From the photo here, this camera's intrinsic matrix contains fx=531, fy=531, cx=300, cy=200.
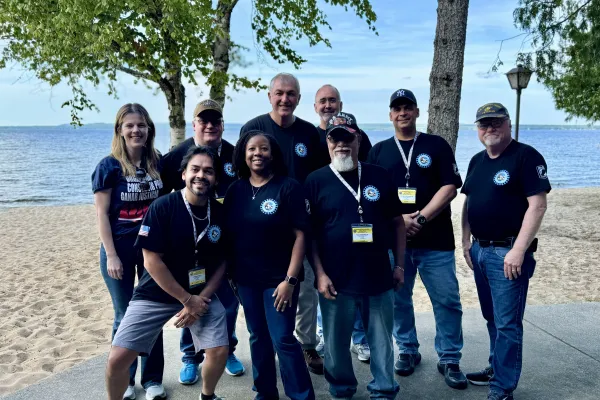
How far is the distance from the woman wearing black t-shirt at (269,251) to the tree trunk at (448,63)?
3.63m

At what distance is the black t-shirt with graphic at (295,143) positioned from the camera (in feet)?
13.3

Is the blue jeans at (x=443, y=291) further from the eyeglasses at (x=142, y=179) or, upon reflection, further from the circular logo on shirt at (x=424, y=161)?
the eyeglasses at (x=142, y=179)

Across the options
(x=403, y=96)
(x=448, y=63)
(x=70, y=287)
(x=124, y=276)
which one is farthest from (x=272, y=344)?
(x=70, y=287)

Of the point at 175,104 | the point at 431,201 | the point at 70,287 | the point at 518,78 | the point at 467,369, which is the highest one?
the point at 518,78

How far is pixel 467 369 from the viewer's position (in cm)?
418

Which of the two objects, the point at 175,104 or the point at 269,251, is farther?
the point at 175,104

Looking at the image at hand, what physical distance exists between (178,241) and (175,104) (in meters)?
9.04

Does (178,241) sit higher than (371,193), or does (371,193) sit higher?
(371,193)

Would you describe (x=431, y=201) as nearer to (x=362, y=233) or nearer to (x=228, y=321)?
(x=362, y=233)

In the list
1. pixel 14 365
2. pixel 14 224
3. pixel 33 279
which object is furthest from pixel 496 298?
pixel 14 224

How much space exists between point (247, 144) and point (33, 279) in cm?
668

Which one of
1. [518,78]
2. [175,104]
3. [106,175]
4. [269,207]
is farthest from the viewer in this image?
[518,78]

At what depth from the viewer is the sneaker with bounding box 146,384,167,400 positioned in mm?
3760

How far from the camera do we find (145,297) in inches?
131
